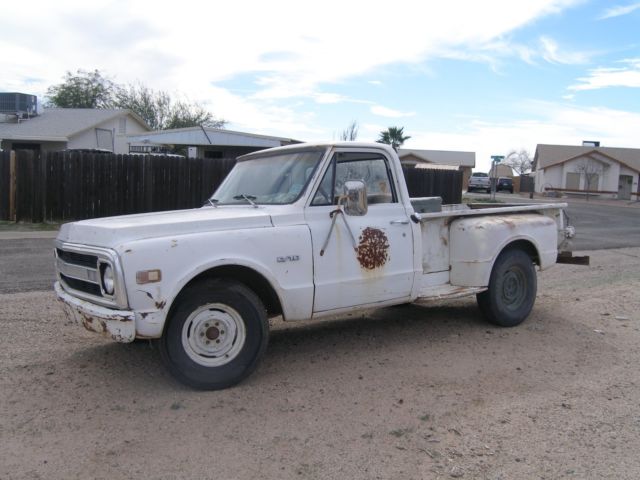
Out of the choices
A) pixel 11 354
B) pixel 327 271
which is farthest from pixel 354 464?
pixel 11 354

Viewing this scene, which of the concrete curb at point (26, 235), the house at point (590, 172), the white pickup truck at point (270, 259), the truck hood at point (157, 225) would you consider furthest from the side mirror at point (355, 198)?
the house at point (590, 172)

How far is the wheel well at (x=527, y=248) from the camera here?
6.46 metres

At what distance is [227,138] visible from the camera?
29.2 metres

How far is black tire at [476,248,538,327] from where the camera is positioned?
6.22m

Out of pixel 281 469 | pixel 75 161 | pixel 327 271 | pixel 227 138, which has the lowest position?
pixel 281 469

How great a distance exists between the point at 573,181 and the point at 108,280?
55737 millimetres

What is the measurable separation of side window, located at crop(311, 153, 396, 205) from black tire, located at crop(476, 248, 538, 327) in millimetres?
1653

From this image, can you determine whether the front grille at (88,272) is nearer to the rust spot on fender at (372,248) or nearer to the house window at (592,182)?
the rust spot on fender at (372,248)

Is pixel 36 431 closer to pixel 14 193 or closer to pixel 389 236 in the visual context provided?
pixel 389 236

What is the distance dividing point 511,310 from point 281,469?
3884 millimetres

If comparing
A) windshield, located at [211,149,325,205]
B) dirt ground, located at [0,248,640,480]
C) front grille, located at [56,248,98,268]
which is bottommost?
dirt ground, located at [0,248,640,480]

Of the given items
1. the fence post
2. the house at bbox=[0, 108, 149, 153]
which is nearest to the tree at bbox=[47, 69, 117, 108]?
the house at bbox=[0, 108, 149, 153]

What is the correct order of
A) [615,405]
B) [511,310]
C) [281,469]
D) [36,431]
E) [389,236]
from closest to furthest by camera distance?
[281,469] → [36,431] → [615,405] → [389,236] → [511,310]

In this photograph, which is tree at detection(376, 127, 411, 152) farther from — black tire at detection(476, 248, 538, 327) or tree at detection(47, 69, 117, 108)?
black tire at detection(476, 248, 538, 327)
